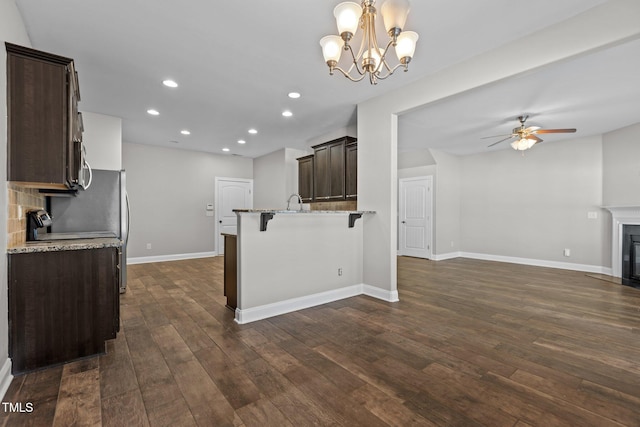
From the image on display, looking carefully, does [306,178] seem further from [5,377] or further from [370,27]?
[5,377]

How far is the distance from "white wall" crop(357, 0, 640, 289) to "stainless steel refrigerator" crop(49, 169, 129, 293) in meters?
3.34

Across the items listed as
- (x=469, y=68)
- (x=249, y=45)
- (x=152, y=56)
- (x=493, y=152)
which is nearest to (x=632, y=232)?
(x=493, y=152)

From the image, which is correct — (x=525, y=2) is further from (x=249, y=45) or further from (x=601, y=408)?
(x=601, y=408)

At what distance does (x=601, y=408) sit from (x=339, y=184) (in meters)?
3.62

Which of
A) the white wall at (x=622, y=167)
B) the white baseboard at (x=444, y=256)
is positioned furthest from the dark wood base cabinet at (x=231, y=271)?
the white wall at (x=622, y=167)

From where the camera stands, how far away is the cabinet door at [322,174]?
193 inches

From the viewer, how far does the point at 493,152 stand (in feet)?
22.8

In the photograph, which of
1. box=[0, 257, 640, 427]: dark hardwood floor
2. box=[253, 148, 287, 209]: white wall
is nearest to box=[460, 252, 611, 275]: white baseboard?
box=[0, 257, 640, 427]: dark hardwood floor

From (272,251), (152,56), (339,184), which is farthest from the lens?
(339,184)

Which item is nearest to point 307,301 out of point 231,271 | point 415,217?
point 231,271

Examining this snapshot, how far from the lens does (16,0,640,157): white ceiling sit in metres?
2.29

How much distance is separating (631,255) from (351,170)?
481 cm

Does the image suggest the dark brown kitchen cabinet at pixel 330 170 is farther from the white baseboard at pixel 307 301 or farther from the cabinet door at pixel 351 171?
the white baseboard at pixel 307 301

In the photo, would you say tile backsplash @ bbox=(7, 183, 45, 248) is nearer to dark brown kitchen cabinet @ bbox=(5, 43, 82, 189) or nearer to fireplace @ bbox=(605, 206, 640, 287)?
dark brown kitchen cabinet @ bbox=(5, 43, 82, 189)
